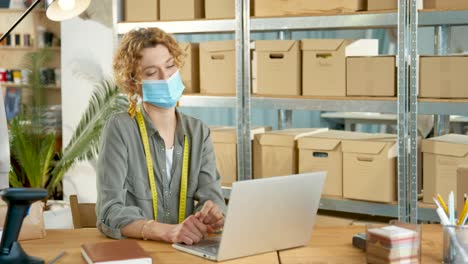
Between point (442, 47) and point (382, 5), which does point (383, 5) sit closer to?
point (382, 5)

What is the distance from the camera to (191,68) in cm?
429

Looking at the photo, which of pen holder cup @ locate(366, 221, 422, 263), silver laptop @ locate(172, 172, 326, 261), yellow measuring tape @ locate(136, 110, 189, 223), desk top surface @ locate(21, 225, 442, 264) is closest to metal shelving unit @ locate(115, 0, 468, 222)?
desk top surface @ locate(21, 225, 442, 264)

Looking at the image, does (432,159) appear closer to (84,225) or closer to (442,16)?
(442,16)

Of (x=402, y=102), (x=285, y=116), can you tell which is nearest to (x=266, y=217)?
(x=402, y=102)

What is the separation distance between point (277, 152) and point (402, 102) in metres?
0.77

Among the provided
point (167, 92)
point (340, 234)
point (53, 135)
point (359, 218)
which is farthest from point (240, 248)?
point (53, 135)

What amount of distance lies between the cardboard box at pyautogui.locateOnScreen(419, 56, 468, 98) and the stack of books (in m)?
1.70

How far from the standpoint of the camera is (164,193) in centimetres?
259

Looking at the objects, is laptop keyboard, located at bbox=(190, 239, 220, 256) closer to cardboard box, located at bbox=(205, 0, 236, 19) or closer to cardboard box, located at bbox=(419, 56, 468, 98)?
cardboard box, located at bbox=(419, 56, 468, 98)

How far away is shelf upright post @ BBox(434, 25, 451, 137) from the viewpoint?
411cm

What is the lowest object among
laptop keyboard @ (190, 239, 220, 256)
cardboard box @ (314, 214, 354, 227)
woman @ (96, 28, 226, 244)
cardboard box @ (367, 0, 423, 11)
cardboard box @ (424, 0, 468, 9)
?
cardboard box @ (314, 214, 354, 227)

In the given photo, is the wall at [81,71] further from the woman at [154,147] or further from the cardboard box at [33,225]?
the cardboard box at [33,225]

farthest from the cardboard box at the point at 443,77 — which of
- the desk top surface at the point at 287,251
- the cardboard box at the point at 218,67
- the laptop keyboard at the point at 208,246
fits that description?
the laptop keyboard at the point at 208,246

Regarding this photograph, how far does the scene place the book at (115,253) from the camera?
1864 millimetres
